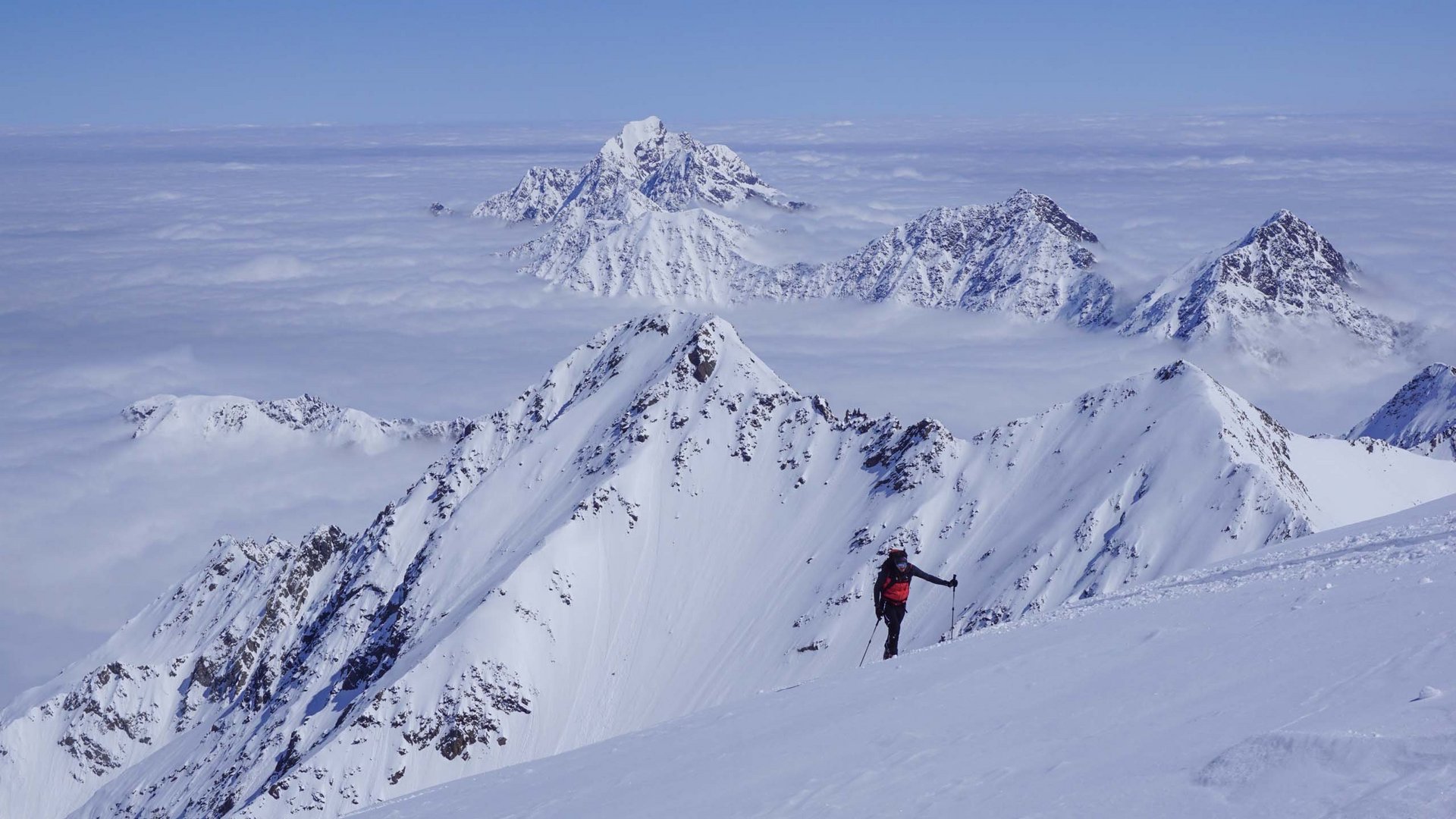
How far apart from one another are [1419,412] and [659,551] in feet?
397

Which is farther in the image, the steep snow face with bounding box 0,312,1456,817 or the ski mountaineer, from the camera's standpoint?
the steep snow face with bounding box 0,312,1456,817

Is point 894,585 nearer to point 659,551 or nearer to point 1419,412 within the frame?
point 659,551

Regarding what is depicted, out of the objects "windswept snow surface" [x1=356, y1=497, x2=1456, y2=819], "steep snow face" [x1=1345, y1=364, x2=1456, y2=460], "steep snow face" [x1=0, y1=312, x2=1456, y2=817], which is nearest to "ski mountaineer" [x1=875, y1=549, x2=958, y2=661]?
"windswept snow surface" [x1=356, y1=497, x2=1456, y2=819]

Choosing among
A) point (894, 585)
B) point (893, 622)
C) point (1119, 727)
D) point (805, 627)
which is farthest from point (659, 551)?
point (1119, 727)

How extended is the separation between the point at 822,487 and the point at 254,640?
10830 centimetres

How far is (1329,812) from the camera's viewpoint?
7.66 metres

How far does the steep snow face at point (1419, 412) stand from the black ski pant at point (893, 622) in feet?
487

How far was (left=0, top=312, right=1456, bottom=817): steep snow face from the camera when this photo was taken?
99.2m

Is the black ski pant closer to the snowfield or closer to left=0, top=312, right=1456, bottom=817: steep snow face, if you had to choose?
the snowfield

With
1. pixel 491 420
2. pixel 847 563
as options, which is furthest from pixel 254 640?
pixel 847 563

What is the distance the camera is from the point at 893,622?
25141 millimetres

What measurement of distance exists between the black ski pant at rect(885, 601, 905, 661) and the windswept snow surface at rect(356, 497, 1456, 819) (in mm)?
3424

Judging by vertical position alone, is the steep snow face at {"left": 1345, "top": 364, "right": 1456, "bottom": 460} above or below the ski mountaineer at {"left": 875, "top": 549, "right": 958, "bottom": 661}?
below

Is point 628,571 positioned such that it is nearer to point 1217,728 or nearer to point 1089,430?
point 1089,430
